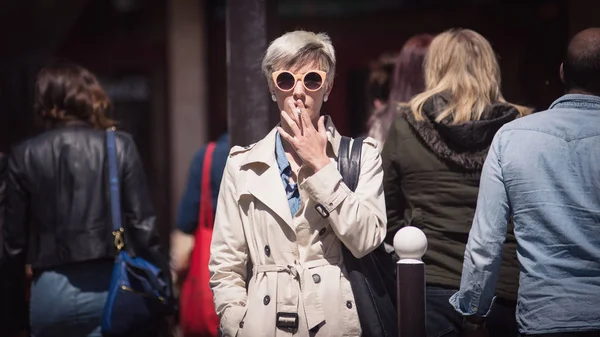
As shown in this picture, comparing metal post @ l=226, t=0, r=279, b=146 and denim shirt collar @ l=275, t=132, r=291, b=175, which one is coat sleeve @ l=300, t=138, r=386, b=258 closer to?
denim shirt collar @ l=275, t=132, r=291, b=175

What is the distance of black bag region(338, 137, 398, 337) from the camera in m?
3.83

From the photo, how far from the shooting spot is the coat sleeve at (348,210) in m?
3.73

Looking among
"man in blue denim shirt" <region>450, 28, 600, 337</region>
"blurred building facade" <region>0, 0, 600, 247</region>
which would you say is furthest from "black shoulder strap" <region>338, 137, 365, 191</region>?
"blurred building facade" <region>0, 0, 600, 247</region>

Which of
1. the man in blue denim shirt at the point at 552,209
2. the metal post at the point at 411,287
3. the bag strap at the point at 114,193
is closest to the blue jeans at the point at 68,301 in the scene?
the bag strap at the point at 114,193

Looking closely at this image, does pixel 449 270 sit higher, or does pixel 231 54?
pixel 231 54

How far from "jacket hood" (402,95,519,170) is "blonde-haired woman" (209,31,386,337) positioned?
0.60 metres

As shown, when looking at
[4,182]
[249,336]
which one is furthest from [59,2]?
[249,336]

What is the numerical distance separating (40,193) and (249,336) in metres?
1.74

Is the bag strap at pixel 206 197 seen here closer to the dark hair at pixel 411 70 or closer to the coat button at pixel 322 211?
the dark hair at pixel 411 70

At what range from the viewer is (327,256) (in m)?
3.89

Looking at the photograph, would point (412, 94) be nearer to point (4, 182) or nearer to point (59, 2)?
point (4, 182)

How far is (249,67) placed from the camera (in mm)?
5176

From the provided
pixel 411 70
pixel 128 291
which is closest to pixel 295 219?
pixel 128 291

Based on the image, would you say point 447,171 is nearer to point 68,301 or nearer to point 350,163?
point 350,163
